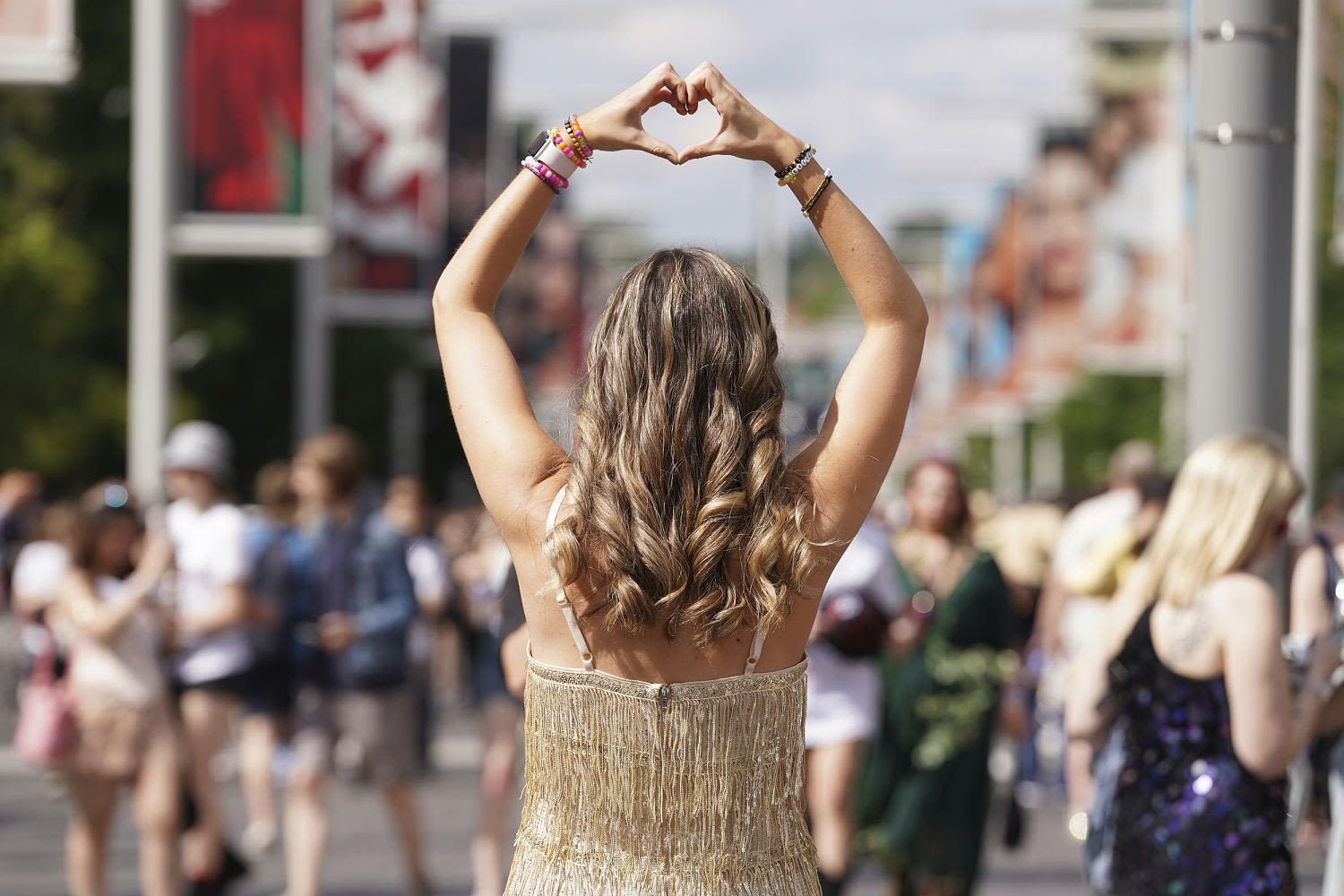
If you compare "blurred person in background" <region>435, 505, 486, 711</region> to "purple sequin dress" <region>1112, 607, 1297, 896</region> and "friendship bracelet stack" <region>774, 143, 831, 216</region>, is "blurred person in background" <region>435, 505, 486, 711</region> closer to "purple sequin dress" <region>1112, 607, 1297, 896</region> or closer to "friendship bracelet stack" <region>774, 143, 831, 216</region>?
"purple sequin dress" <region>1112, 607, 1297, 896</region>

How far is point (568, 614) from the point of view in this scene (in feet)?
9.28

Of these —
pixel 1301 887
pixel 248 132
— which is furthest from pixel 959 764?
pixel 248 132

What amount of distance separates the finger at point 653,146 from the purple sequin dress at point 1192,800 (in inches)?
80.3

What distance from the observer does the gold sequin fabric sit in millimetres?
2861

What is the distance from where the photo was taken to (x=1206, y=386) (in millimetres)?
4836

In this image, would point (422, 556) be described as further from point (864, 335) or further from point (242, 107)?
point (864, 335)

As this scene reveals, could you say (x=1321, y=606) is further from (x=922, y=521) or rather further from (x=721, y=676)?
(x=922, y=521)

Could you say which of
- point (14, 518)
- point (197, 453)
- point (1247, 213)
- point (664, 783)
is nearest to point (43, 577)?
point (197, 453)

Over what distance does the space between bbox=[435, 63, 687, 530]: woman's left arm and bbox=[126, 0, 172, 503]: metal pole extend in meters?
8.68

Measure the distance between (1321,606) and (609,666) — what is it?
2.71 m

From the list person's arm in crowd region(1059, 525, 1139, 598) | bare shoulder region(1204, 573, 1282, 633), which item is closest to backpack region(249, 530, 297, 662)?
person's arm in crowd region(1059, 525, 1139, 598)

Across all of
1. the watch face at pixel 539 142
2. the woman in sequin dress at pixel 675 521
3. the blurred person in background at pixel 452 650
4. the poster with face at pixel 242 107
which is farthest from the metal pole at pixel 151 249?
the woman in sequin dress at pixel 675 521

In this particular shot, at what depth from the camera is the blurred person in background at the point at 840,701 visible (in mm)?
7379

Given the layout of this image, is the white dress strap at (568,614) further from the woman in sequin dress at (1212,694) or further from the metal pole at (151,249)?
the metal pole at (151,249)
